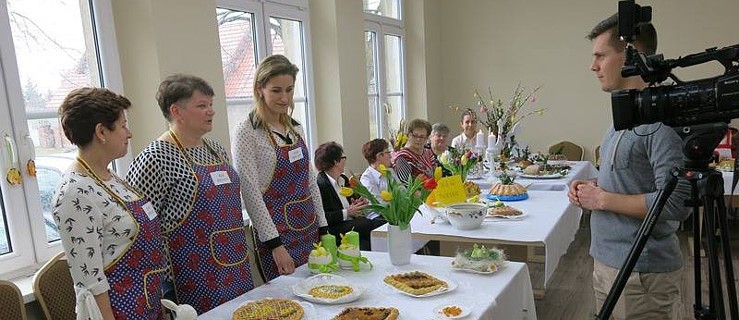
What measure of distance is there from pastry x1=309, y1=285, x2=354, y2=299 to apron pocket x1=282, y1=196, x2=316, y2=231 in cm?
48

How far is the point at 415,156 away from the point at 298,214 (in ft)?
5.27

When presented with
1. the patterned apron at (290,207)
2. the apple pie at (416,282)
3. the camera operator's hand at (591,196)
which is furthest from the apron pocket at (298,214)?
the camera operator's hand at (591,196)

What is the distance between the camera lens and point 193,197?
1.58 m

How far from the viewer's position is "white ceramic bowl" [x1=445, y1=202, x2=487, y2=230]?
2.18 meters

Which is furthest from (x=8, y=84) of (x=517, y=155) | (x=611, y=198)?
(x=517, y=155)

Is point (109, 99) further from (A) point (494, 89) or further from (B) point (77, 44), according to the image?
(A) point (494, 89)

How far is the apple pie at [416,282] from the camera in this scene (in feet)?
4.84

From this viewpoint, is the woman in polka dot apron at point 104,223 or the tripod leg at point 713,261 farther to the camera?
the woman in polka dot apron at point 104,223

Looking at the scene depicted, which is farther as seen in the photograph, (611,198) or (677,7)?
(677,7)

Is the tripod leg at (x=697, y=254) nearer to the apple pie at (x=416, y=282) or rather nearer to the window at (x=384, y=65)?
the apple pie at (x=416, y=282)

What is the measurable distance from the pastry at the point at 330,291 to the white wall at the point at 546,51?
4480mm

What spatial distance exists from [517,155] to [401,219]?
3016 mm

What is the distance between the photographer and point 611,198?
142cm

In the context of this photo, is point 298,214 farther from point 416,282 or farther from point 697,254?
point 697,254
